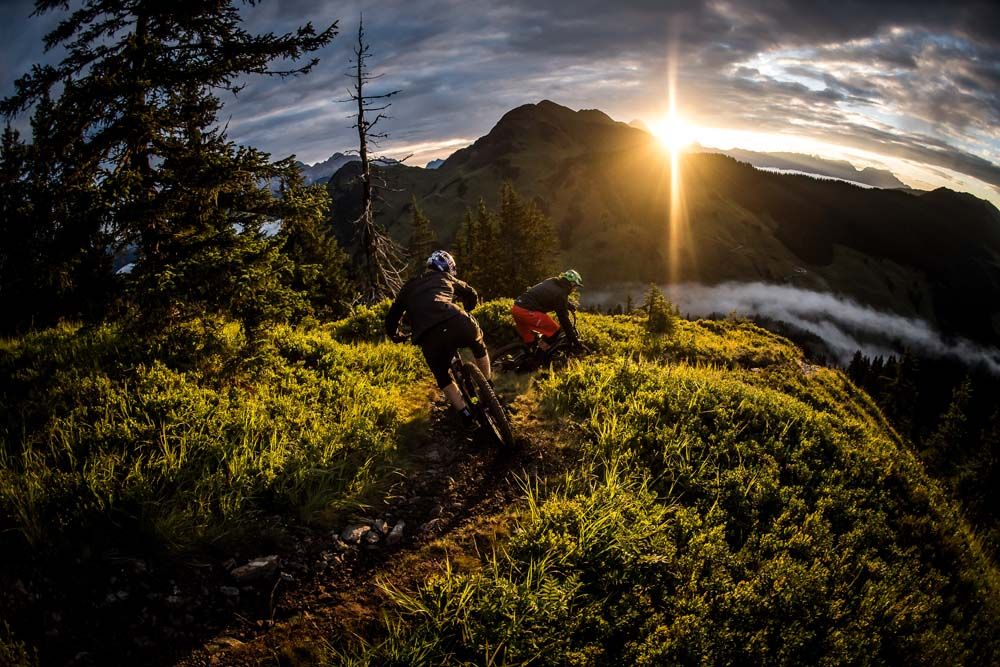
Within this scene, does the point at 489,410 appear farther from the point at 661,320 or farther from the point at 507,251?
the point at 507,251

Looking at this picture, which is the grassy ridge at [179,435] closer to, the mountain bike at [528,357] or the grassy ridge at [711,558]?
the grassy ridge at [711,558]

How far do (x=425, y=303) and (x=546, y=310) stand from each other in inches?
195

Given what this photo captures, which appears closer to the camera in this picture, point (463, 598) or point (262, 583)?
point (463, 598)

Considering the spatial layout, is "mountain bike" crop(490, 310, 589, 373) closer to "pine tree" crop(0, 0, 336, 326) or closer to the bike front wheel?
the bike front wheel

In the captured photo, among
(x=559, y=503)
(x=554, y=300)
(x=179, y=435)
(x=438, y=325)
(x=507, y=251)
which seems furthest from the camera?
(x=507, y=251)

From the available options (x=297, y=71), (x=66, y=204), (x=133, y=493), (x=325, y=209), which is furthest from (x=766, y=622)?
(x=297, y=71)

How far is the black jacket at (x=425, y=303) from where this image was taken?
6484mm

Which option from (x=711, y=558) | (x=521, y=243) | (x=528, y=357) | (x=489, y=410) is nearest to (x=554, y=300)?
(x=528, y=357)

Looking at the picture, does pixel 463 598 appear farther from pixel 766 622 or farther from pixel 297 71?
Result: pixel 297 71

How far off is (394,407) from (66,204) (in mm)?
5878

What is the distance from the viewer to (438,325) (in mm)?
6512

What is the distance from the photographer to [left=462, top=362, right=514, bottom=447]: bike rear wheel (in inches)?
256

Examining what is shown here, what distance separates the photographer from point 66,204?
6.99 metres

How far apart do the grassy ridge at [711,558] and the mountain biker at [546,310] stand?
234 centimetres
